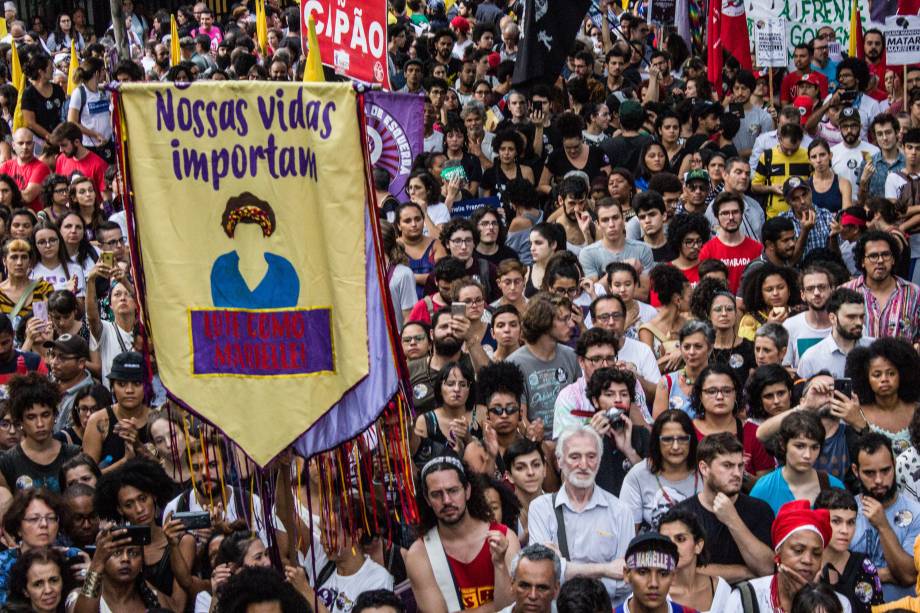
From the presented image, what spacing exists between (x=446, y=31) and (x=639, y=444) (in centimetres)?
1190

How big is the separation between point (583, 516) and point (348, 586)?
1180 mm

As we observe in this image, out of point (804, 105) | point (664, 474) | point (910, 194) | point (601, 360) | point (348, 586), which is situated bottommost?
point (348, 586)

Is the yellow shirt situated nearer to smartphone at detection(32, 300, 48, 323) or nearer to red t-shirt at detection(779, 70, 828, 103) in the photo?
red t-shirt at detection(779, 70, 828, 103)

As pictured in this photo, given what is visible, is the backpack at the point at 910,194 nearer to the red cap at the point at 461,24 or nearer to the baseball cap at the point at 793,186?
the baseball cap at the point at 793,186

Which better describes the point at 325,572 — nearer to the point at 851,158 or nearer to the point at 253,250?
the point at 253,250

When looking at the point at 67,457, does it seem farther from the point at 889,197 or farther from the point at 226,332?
the point at 889,197

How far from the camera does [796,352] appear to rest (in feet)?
34.4

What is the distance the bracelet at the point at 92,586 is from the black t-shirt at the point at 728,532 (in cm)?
272

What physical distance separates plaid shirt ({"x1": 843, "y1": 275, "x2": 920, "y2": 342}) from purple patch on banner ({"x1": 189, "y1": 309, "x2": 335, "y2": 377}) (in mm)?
5104

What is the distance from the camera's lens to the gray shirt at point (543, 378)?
32.3 feet

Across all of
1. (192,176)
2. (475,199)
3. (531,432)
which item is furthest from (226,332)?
(475,199)

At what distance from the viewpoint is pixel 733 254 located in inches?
477

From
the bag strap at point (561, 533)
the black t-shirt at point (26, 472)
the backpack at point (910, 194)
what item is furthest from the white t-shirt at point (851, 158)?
the black t-shirt at point (26, 472)

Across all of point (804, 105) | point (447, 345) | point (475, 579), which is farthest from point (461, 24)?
point (475, 579)
